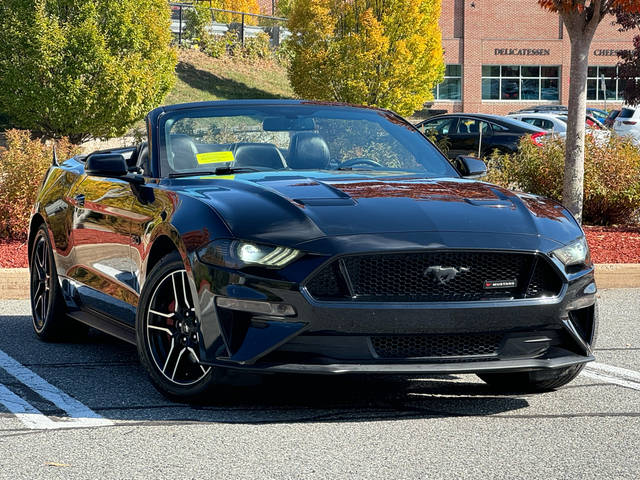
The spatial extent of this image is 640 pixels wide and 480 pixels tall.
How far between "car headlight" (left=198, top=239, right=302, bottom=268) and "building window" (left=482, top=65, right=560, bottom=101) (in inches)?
2411

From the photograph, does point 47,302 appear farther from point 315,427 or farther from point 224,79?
point 224,79

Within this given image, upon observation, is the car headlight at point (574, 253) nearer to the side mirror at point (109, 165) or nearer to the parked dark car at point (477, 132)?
the side mirror at point (109, 165)

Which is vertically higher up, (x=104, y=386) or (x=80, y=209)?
(x=80, y=209)

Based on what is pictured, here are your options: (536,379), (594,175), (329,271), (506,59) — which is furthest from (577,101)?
(506,59)

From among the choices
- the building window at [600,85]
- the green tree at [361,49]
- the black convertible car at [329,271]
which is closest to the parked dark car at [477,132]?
the green tree at [361,49]

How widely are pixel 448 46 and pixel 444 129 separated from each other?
4072cm

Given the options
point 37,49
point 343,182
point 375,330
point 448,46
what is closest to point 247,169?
point 343,182

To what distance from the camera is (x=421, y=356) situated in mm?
5043

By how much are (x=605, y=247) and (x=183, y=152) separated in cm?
732

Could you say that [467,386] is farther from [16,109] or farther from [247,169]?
[16,109]

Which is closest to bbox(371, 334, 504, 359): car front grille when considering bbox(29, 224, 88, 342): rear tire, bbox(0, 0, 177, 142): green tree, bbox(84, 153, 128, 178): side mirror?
bbox(84, 153, 128, 178): side mirror

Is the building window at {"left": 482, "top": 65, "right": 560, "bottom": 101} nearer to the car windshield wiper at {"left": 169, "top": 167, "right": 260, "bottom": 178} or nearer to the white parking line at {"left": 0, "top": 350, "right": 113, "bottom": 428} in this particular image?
the car windshield wiper at {"left": 169, "top": 167, "right": 260, "bottom": 178}

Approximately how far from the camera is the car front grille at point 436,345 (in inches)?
197

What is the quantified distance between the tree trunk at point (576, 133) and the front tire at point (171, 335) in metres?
8.16
